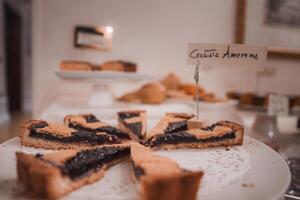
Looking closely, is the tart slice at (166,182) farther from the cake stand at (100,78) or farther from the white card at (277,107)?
the white card at (277,107)

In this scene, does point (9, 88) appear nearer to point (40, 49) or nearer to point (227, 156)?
point (40, 49)

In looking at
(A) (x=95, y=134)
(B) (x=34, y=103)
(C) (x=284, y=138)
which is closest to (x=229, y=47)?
(A) (x=95, y=134)

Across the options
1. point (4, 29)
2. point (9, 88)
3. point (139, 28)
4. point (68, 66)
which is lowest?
point (9, 88)

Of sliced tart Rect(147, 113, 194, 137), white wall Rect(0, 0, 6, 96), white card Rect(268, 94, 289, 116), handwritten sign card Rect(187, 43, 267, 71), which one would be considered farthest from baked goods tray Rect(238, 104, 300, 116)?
white wall Rect(0, 0, 6, 96)

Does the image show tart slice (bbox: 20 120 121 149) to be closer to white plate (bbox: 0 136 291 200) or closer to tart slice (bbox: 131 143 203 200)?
white plate (bbox: 0 136 291 200)

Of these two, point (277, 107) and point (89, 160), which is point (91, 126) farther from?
point (277, 107)

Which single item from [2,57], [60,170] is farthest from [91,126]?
[2,57]
